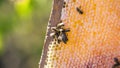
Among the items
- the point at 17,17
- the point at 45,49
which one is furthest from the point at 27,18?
the point at 45,49

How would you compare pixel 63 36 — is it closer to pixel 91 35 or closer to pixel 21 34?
pixel 91 35

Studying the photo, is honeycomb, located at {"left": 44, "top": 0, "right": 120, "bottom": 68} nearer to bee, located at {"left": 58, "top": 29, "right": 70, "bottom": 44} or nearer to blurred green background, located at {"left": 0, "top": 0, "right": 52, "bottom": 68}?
bee, located at {"left": 58, "top": 29, "right": 70, "bottom": 44}

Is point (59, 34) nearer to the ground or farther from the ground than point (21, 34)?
farther from the ground

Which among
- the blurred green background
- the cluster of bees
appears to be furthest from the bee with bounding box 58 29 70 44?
the blurred green background

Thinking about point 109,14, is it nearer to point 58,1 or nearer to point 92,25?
point 92,25

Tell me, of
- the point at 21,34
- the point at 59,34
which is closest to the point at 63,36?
the point at 59,34

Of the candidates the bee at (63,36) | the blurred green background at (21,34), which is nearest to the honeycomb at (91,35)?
the bee at (63,36)

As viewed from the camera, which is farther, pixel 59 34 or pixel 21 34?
pixel 21 34
